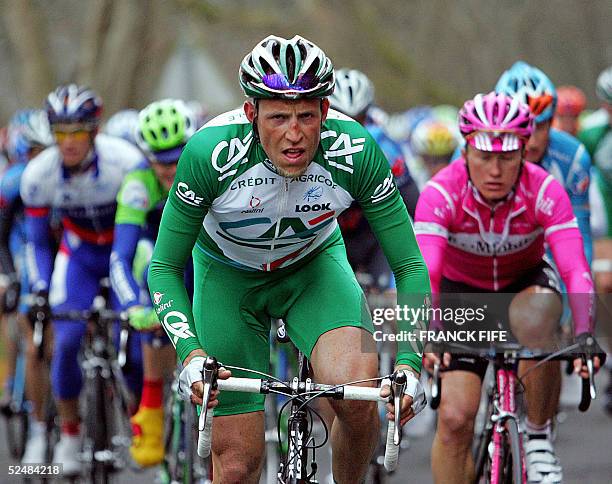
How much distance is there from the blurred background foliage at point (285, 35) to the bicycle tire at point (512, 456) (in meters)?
15.4

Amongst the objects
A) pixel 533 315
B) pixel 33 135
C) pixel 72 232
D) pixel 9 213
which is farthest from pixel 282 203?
pixel 33 135

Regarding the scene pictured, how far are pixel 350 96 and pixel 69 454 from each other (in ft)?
9.40

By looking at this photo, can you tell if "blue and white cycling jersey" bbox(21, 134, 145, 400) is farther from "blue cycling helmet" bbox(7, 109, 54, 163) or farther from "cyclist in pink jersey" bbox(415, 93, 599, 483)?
"cyclist in pink jersey" bbox(415, 93, 599, 483)

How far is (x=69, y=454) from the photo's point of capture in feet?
28.5

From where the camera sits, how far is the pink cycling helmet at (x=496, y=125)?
6.70 metres

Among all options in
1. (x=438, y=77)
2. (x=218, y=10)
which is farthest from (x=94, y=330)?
(x=438, y=77)

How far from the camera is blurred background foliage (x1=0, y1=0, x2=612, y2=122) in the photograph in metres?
21.2

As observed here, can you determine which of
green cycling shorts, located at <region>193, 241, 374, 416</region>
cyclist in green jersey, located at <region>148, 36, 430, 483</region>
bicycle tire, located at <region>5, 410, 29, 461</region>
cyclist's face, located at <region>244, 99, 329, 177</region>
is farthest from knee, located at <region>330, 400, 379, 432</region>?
bicycle tire, located at <region>5, 410, 29, 461</region>

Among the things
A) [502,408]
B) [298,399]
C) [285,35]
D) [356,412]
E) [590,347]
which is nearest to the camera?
[298,399]

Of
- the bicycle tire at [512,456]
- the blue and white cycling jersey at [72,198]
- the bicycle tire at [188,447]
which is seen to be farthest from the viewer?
the blue and white cycling jersey at [72,198]

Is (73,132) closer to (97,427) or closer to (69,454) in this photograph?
(97,427)

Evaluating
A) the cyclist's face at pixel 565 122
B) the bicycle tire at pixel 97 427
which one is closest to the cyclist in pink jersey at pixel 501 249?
the bicycle tire at pixel 97 427

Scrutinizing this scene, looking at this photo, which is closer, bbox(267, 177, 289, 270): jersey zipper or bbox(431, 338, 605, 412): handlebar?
bbox(267, 177, 289, 270): jersey zipper

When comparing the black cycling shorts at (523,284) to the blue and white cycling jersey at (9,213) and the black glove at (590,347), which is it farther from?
the blue and white cycling jersey at (9,213)
